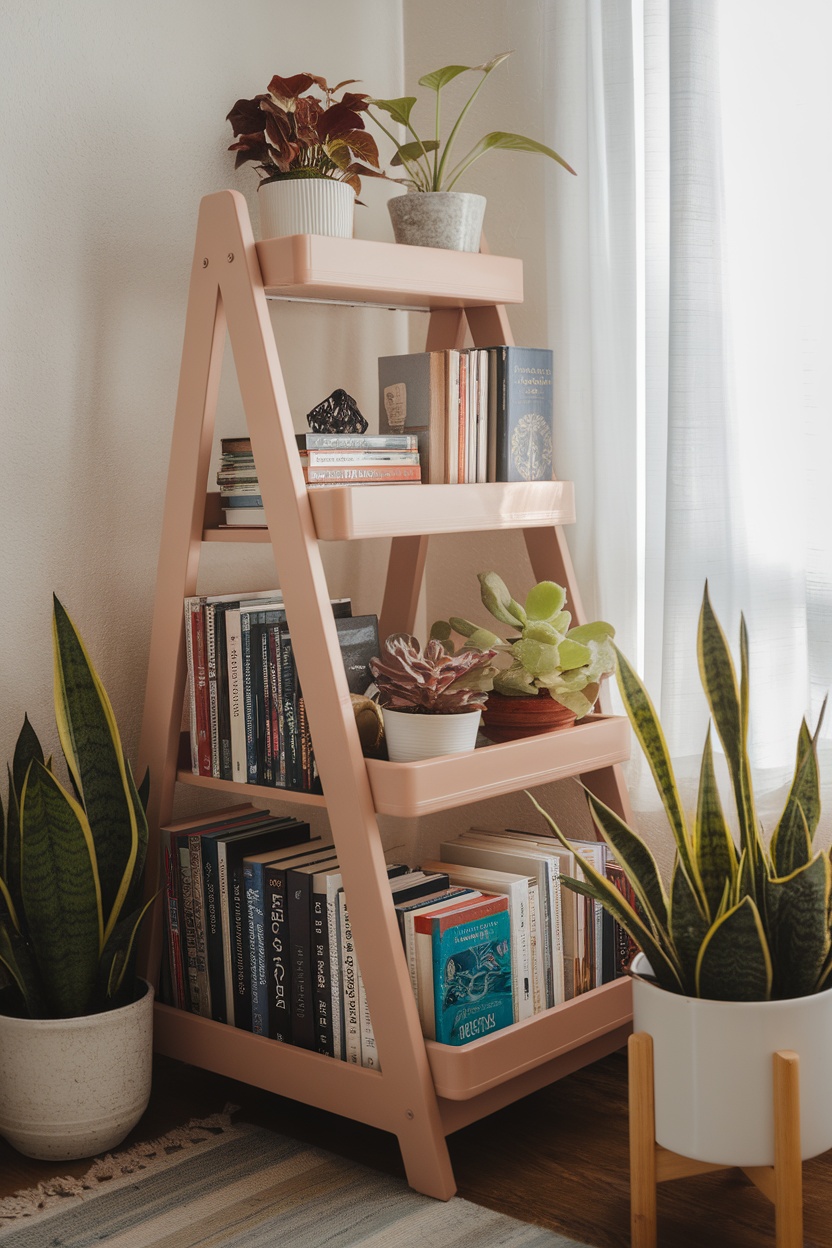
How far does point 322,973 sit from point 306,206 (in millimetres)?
1057

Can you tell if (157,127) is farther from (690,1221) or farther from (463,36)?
(690,1221)

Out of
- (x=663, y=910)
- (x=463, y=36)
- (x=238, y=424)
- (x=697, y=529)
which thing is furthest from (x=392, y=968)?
(x=463, y=36)

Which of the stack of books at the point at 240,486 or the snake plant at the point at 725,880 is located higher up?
the stack of books at the point at 240,486

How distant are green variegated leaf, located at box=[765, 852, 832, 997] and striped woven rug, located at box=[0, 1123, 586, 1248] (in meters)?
0.41

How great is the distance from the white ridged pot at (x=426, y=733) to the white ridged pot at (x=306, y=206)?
0.69 m

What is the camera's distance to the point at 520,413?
1.86 metres

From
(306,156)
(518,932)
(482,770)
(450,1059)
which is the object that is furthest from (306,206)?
(450,1059)

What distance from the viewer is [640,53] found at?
77.1 inches

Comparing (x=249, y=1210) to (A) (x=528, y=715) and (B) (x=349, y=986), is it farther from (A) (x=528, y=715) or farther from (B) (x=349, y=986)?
(A) (x=528, y=715)

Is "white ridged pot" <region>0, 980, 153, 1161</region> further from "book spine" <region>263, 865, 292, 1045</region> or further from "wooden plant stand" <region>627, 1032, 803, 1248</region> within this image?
"wooden plant stand" <region>627, 1032, 803, 1248</region>

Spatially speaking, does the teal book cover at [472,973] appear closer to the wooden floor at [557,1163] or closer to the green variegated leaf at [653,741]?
the wooden floor at [557,1163]

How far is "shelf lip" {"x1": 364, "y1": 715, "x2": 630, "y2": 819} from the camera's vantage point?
1.57 metres

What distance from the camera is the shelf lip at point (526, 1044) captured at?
61.7 inches

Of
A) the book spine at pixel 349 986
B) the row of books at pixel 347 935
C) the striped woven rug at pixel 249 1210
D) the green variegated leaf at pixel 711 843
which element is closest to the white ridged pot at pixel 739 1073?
the green variegated leaf at pixel 711 843
